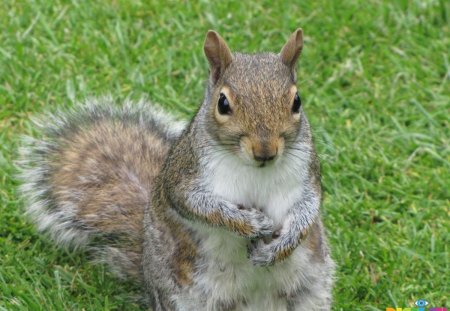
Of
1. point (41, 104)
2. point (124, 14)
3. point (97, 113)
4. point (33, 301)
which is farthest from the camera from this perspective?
point (124, 14)

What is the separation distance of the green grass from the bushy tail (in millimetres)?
123

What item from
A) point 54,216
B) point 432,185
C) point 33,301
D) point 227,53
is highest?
point 227,53

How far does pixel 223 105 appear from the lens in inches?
110

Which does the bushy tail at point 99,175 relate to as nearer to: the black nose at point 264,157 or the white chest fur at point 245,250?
the white chest fur at point 245,250

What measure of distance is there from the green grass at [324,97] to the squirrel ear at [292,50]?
904 mm

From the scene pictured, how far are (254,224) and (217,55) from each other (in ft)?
1.51

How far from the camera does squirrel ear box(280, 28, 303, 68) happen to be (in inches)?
115

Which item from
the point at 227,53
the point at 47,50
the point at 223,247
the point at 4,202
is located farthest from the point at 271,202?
the point at 47,50

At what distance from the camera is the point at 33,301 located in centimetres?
333

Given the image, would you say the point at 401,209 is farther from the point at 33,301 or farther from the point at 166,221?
the point at 33,301

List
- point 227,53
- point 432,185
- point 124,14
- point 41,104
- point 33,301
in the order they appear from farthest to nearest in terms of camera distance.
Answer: point 124,14
point 41,104
point 432,185
point 33,301
point 227,53

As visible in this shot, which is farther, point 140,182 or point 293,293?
point 140,182

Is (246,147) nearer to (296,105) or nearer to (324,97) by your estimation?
(296,105)

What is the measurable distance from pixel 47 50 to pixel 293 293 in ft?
6.19
